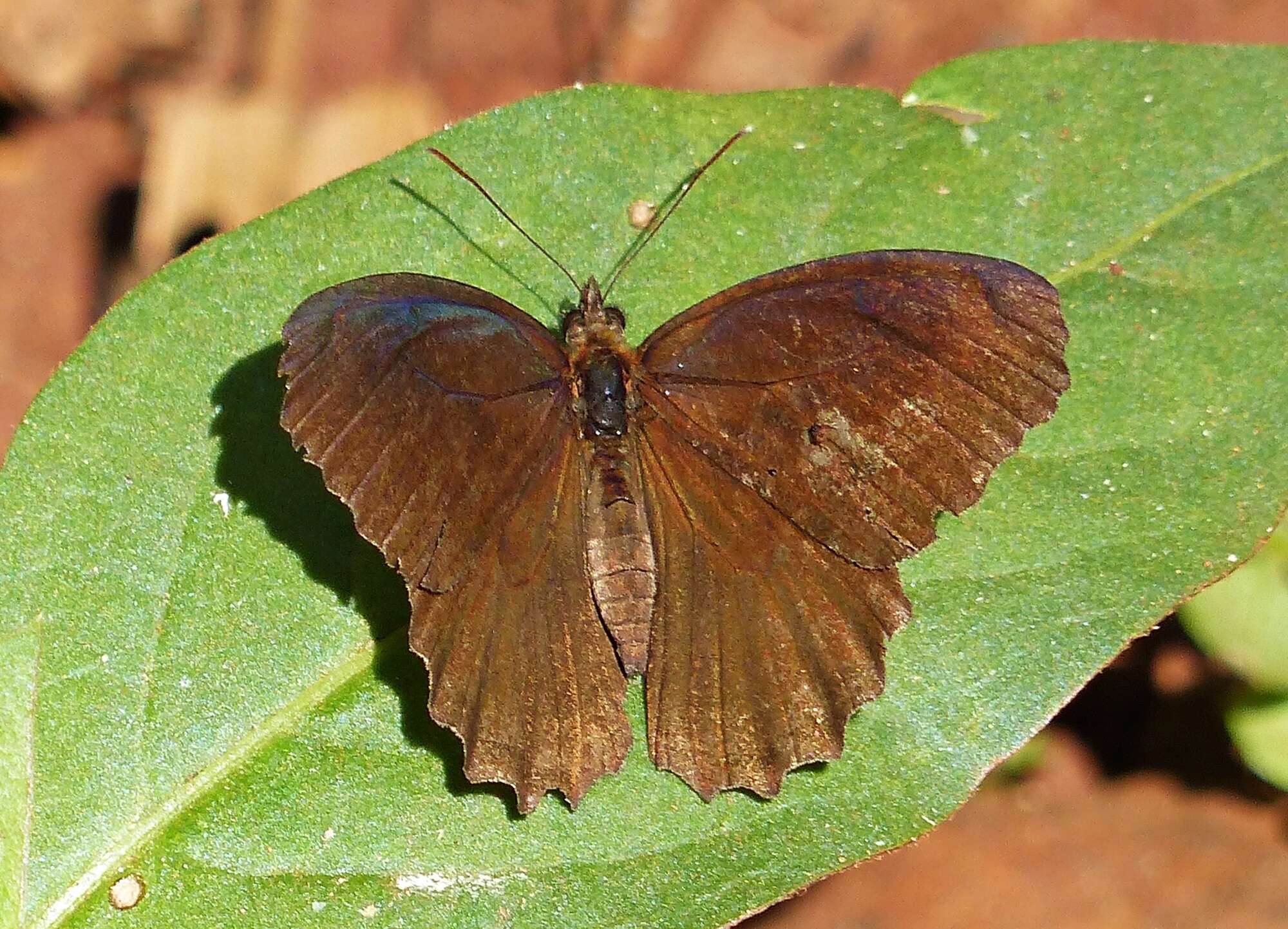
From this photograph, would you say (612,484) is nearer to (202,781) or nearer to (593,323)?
(593,323)

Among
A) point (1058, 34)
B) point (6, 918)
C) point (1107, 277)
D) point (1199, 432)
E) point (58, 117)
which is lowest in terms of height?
point (6, 918)

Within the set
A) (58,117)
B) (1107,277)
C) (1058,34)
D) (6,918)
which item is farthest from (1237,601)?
(58,117)

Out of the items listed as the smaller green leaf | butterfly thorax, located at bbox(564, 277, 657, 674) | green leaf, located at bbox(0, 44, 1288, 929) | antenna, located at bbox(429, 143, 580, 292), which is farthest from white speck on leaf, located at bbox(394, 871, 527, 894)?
the smaller green leaf

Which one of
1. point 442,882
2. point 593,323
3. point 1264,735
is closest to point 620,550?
point 593,323

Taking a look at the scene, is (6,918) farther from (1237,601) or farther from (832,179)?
(1237,601)

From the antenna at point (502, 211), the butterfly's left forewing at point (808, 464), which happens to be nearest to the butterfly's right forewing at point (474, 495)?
the butterfly's left forewing at point (808, 464)

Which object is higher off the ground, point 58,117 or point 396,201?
point 58,117

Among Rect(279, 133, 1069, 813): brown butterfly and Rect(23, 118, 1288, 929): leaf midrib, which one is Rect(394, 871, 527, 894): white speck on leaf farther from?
Rect(23, 118, 1288, 929): leaf midrib

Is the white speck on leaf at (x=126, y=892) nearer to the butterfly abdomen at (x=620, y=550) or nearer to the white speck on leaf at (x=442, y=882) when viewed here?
the white speck on leaf at (x=442, y=882)
